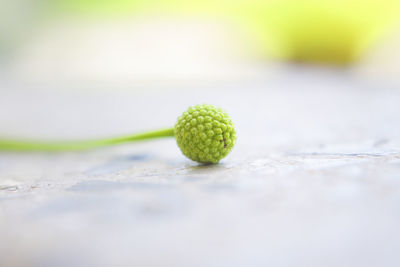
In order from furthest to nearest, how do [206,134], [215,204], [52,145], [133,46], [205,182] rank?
[133,46], [52,145], [206,134], [205,182], [215,204]

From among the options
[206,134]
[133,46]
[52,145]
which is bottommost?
[52,145]

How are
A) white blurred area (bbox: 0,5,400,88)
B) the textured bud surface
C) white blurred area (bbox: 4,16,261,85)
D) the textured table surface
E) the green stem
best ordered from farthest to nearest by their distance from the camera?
1. white blurred area (bbox: 4,16,261,85)
2. white blurred area (bbox: 0,5,400,88)
3. the green stem
4. the textured bud surface
5. the textured table surface

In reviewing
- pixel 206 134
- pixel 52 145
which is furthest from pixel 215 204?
pixel 52 145

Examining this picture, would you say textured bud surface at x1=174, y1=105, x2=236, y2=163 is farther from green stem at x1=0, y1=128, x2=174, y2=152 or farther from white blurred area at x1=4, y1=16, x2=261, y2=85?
white blurred area at x1=4, y1=16, x2=261, y2=85

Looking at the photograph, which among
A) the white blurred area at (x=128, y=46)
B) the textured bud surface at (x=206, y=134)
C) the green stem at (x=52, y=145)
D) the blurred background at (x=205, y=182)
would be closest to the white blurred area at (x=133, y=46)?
the white blurred area at (x=128, y=46)

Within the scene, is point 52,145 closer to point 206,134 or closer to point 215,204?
point 206,134

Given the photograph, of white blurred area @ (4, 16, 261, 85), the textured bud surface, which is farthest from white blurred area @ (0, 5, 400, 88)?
the textured bud surface
